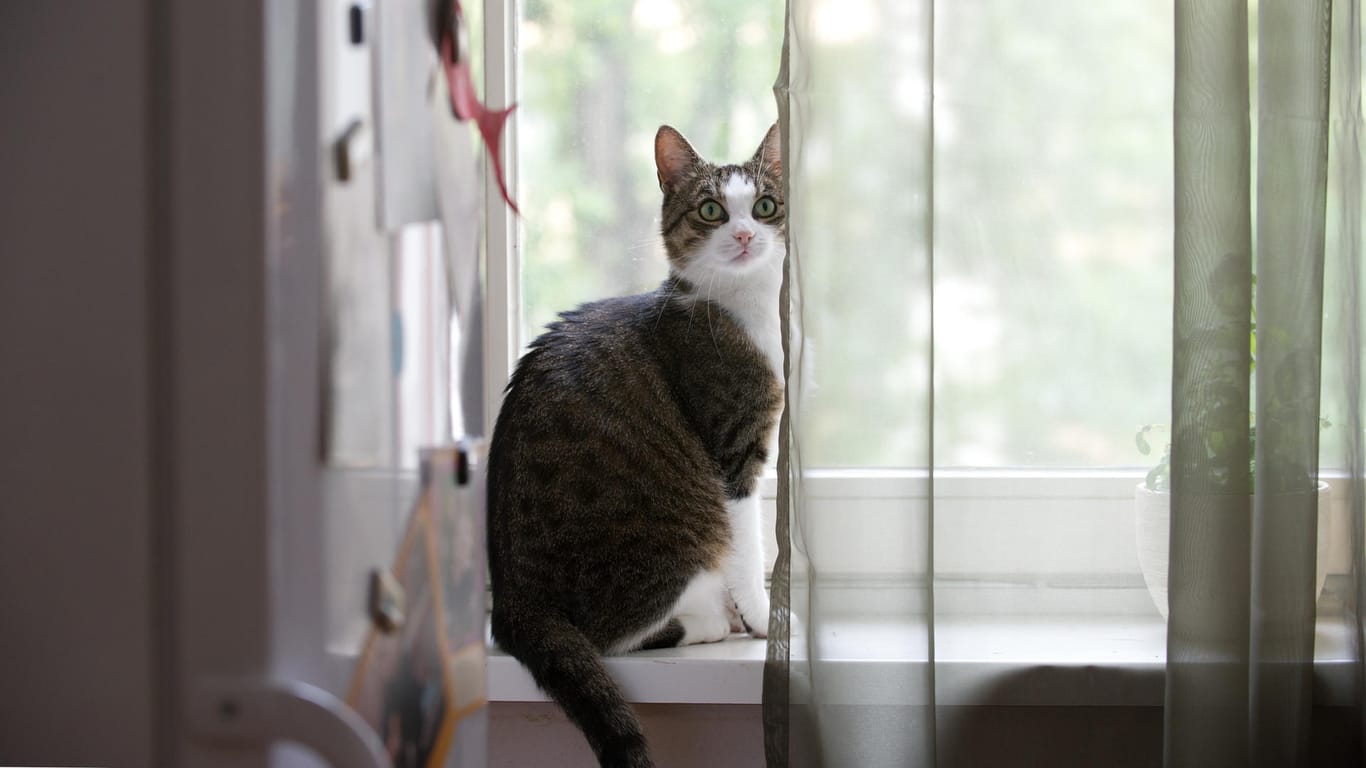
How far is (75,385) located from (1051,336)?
35.7 inches

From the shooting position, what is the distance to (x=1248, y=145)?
3.25 feet

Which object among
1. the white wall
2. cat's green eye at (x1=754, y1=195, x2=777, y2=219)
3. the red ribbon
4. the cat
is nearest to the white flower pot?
the cat

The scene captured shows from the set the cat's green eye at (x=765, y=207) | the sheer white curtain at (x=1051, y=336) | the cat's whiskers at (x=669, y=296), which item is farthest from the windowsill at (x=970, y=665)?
the cat's green eye at (x=765, y=207)

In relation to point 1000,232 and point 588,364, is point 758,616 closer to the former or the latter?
point 588,364

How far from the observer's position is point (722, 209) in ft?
4.22

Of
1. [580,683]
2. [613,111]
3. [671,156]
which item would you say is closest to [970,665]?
[580,683]

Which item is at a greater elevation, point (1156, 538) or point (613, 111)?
point (613, 111)

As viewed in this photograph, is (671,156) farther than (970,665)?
Yes

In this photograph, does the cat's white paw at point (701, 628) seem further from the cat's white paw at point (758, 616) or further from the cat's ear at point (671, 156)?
the cat's ear at point (671, 156)

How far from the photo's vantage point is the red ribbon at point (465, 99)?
61cm

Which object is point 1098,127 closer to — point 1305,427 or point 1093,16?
point 1093,16

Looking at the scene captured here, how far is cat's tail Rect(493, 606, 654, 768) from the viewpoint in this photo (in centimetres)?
107

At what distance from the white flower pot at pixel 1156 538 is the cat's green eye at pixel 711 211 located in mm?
567

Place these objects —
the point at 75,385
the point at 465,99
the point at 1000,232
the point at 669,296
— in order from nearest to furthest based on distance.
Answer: the point at 75,385 < the point at 465,99 < the point at 1000,232 < the point at 669,296
